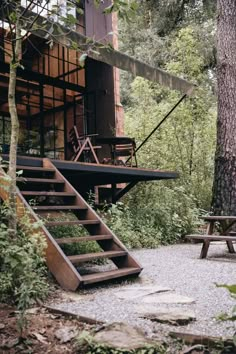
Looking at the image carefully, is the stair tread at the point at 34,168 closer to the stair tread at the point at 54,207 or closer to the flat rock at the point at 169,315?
the stair tread at the point at 54,207

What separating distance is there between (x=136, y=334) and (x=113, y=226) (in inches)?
159

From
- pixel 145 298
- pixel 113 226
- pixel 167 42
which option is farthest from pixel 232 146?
pixel 167 42

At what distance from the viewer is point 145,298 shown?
3316 millimetres

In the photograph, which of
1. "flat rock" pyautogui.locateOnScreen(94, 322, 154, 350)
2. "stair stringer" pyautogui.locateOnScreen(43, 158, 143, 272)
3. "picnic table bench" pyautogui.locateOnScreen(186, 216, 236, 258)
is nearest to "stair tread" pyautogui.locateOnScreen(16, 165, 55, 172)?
"stair stringer" pyautogui.locateOnScreen(43, 158, 143, 272)

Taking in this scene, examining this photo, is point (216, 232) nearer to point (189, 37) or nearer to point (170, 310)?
point (189, 37)

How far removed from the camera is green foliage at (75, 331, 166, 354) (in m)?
2.21

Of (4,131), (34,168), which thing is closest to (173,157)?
(4,131)

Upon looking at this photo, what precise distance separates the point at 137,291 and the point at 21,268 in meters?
1.19

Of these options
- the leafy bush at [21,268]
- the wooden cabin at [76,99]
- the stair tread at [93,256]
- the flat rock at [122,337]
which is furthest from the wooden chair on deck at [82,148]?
the flat rock at [122,337]

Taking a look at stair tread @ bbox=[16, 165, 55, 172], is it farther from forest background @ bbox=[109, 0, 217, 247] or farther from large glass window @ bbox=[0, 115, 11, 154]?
large glass window @ bbox=[0, 115, 11, 154]

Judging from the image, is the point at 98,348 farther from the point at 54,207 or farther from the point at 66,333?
the point at 54,207

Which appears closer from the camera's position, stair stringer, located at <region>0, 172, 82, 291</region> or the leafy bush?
the leafy bush

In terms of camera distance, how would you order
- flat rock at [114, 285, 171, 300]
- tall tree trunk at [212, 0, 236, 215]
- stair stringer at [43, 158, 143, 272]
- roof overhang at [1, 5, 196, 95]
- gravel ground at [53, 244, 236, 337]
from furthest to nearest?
tall tree trunk at [212, 0, 236, 215], roof overhang at [1, 5, 196, 95], stair stringer at [43, 158, 143, 272], flat rock at [114, 285, 171, 300], gravel ground at [53, 244, 236, 337]

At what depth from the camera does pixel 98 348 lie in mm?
2270
